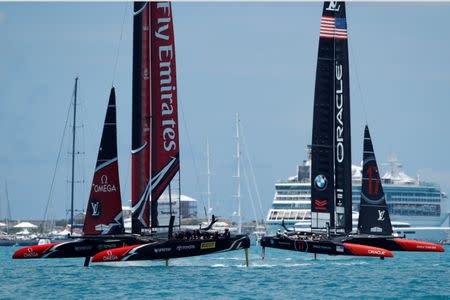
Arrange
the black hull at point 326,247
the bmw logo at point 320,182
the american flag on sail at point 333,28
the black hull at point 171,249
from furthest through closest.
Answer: the american flag on sail at point 333,28, the bmw logo at point 320,182, the black hull at point 326,247, the black hull at point 171,249

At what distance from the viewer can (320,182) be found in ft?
143

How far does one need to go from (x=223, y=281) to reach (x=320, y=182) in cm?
1180

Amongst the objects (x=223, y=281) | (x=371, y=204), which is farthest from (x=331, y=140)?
(x=223, y=281)

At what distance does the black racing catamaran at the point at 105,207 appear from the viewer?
121 feet

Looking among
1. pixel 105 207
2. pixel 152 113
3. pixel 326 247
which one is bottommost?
pixel 326 247

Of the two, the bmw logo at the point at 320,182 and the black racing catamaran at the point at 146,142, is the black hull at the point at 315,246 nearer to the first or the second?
the black racing catamaran at the point at 146,142

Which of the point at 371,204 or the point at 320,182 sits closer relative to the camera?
the point at 320,182

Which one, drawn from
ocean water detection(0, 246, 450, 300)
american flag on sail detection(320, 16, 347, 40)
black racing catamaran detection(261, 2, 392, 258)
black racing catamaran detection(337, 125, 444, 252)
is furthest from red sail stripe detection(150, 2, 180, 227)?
american flag on sail detection(320, 16, 347, 40)

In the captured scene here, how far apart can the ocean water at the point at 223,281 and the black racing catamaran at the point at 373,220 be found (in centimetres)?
87

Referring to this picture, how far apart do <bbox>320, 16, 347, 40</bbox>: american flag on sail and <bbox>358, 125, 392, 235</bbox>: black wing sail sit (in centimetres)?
387

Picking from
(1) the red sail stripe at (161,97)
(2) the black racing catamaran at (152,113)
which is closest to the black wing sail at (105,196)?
(2) the black racing catamaran at (152,113)

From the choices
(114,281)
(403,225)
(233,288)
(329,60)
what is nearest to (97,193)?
(114,281)

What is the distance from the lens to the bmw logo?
143 feet

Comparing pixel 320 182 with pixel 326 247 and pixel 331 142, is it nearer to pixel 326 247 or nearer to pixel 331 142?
pixel 331 142
